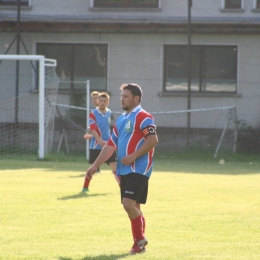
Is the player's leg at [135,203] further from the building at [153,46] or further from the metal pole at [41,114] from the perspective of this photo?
the building at [153,46]

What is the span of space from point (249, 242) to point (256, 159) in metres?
15.9

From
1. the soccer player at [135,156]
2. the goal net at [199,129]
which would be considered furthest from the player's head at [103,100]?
the goal net at [199,129]

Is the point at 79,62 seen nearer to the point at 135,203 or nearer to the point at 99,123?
the point at 99,123

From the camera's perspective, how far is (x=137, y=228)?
7336 millimetres

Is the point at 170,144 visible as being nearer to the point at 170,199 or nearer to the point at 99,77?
the point at 99,77

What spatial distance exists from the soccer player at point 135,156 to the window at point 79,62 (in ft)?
62.8

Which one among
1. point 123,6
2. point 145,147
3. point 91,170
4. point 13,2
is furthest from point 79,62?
point 145,147

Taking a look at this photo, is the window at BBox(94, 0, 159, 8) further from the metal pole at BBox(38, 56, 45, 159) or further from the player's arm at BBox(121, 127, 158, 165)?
the player's arm at BBox(121, 127, 158, 165)

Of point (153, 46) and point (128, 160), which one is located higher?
point (153, 46)

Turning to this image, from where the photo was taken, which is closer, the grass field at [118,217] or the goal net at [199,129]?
the grass field at [118,217]

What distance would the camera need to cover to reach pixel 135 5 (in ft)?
86.1

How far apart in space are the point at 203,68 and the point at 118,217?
55.0ft

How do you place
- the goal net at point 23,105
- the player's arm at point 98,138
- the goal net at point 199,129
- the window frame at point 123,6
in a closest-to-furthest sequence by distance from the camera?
the player's arm at point 98,138, the goal net at point 23,105, the goal net at point 199,129, the window frame at point 123,6

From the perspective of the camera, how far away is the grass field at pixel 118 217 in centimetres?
733
